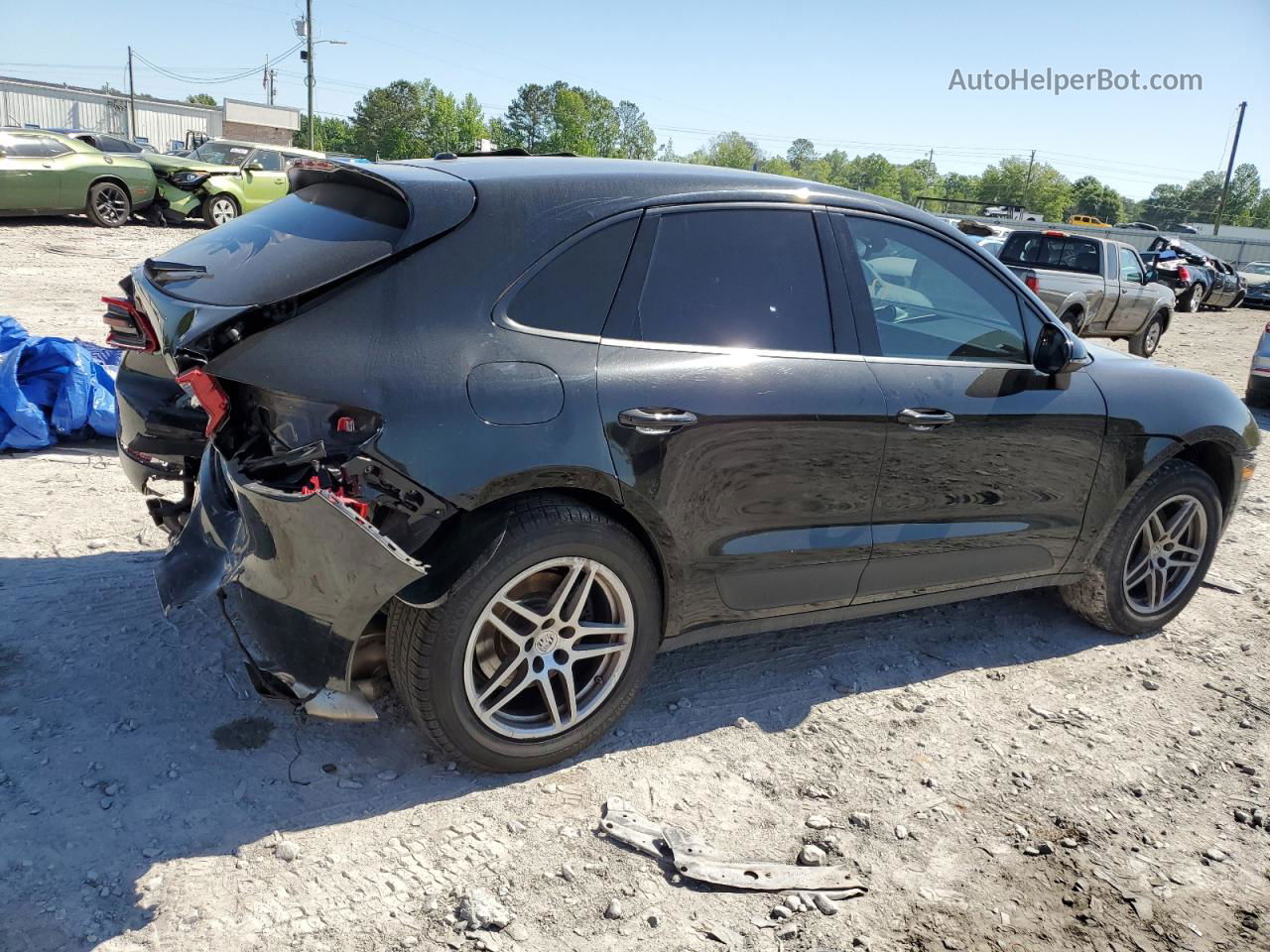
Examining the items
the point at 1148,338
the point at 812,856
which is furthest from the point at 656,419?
the point at 1148,338

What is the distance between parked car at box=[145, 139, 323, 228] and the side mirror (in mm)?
15046

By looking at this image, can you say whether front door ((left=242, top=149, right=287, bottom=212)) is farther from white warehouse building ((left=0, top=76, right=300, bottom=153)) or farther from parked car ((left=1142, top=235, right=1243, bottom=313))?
white warehouse building ((left=0, top=76, right=300, bottom=153))

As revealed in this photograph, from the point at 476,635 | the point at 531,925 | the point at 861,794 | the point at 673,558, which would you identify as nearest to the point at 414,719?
the point at 476,635

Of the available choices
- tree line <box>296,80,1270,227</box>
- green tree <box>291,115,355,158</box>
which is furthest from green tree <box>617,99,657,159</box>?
green tree <box>291,115,355,158</box>

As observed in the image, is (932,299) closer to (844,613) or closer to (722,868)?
(844,613)

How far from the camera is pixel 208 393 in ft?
8.99

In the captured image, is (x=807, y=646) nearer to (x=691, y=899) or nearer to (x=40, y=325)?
(x=691, y=899)

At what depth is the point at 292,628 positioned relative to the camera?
2.74m

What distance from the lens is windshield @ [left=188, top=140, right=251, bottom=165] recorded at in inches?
718

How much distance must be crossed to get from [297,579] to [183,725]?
36.5 inches

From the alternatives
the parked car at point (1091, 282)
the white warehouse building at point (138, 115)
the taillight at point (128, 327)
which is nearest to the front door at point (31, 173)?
the taillight at point (128, 327)

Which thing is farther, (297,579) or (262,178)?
(262,178)

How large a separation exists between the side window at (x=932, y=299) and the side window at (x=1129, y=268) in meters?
12.0

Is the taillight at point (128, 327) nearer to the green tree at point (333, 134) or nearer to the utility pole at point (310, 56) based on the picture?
the utility pole at point (310, 56)
